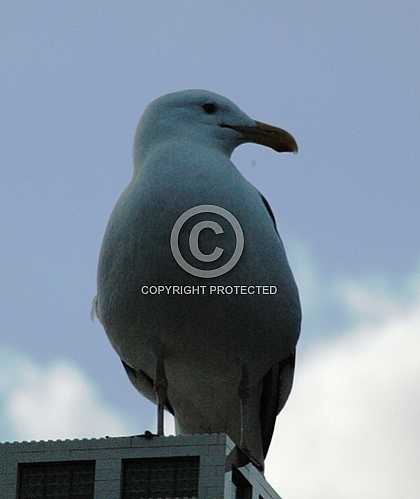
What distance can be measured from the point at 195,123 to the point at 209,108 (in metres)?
0.45

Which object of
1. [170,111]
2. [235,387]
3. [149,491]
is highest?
[170,111]

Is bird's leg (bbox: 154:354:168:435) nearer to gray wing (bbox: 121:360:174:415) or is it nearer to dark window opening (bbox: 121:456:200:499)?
gray wing (bbox: 121:360:174:415)

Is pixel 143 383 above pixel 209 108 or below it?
below

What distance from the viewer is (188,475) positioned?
32.4 metres

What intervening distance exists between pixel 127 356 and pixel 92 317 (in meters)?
1.54

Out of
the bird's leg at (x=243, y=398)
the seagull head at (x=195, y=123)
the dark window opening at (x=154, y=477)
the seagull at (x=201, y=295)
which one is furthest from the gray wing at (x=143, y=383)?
the seagull head at (x=195, y=123)

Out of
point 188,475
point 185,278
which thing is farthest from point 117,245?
point 188,475

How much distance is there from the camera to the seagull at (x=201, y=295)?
33.4 meters

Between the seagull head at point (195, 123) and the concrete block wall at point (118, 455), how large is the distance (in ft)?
17.3

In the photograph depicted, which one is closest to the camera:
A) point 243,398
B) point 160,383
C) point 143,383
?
point 160,383

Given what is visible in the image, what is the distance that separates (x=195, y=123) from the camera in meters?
35.8

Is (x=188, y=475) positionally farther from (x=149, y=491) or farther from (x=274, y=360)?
(x=274, y=360)

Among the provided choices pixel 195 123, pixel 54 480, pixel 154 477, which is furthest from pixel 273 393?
pixel 195 123

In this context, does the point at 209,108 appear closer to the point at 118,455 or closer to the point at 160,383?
the point at 160,383
